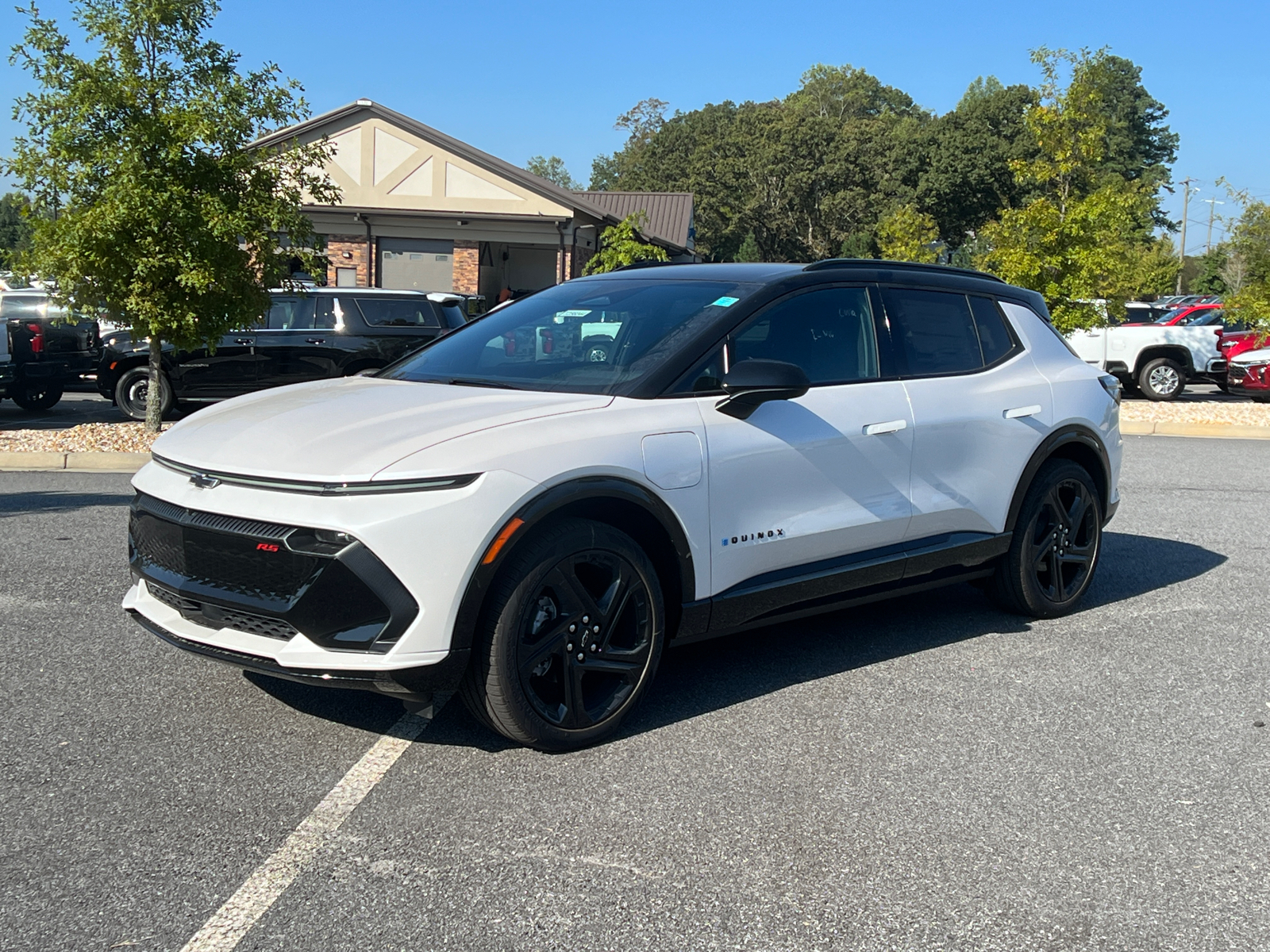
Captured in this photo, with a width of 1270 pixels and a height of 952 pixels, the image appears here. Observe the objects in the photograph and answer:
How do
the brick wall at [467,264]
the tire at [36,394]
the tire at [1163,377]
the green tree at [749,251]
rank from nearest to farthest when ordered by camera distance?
the tire at [36,394] → the tire at [1163,377] → the brick wall at [467,264] → the green tree at [749,251]

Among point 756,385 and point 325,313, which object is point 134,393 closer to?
point 325,313

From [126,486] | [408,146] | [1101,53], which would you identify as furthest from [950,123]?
[126,486]

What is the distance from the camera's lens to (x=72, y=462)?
1132 centimetres

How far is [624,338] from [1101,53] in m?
18.7

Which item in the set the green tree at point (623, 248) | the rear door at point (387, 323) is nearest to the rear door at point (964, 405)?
the rear door at point (387, 323)

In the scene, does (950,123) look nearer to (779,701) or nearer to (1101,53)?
(1101,53)

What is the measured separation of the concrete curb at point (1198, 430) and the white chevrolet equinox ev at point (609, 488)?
11.1 metres

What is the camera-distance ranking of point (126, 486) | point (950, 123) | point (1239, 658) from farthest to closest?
1. point (950, 123)
2. point (126, 486)
3. point (1239, 658)

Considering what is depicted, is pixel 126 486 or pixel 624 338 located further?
pixel 126 486

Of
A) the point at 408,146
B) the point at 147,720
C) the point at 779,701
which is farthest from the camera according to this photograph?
the point at 408,146

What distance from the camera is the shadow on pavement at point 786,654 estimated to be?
14.4 feet

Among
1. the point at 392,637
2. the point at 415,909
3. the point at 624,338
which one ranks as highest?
the point at 624,338

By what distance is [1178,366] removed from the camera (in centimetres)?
2084

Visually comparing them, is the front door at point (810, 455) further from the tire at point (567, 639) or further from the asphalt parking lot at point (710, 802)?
the asphalt parking lot at point (710, 802)
